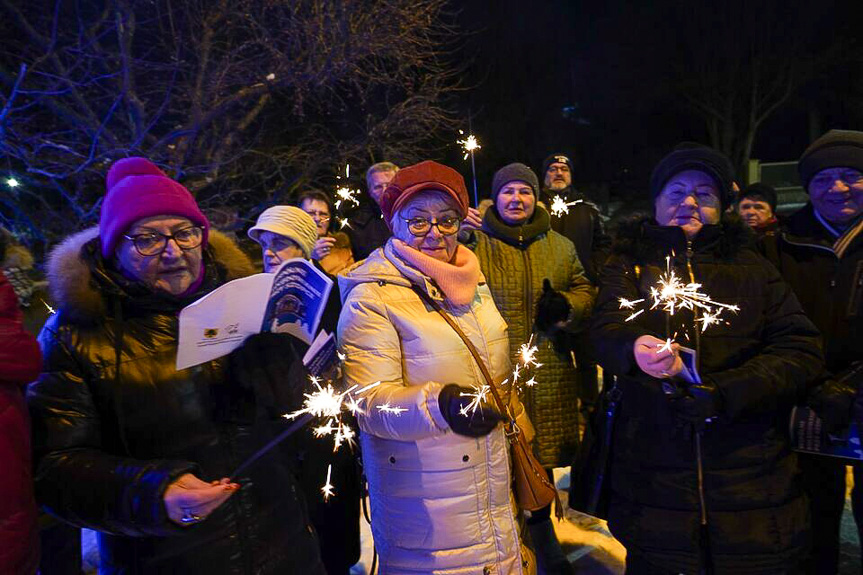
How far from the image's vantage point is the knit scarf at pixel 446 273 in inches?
92.2

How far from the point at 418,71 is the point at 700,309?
894 cm

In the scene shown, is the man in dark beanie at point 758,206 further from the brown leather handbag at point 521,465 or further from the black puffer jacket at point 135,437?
the black puffer jacket at point 135,437

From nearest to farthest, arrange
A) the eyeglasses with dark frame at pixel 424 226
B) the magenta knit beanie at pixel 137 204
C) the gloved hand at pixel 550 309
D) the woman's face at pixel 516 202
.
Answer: the magenta knit beanie at pixel 137 204 < the eyeglasses with dark frame at pixel 424 226 < the gloved hand at pixel 550 309 < the woman's face at pixel 516 202

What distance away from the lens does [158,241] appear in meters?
1.96

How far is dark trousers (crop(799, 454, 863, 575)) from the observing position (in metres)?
2.90

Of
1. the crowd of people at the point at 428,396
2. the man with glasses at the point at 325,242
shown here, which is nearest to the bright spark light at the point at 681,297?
the crowd of people at the point at 428,396

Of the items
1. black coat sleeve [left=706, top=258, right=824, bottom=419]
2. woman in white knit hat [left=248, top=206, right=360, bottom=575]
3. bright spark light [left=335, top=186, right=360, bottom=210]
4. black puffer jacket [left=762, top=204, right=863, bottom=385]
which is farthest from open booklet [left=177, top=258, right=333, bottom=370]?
bright spark light [left=335, top=186, right=360, bottom=210]

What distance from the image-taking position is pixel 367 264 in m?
2.44

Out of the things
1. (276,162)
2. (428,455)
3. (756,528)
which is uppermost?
(276,162)

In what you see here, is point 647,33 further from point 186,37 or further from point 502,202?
point 502,202

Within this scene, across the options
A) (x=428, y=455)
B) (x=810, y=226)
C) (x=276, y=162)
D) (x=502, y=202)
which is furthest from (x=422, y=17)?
(x=428, y=455)

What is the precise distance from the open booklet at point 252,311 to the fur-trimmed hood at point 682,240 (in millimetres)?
1580

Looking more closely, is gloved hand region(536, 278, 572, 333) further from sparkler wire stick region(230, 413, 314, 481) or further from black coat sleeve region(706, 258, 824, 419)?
sparkler wire stick region(230, 413, 314, 481)

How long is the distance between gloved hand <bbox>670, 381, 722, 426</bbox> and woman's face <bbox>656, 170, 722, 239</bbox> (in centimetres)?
74
